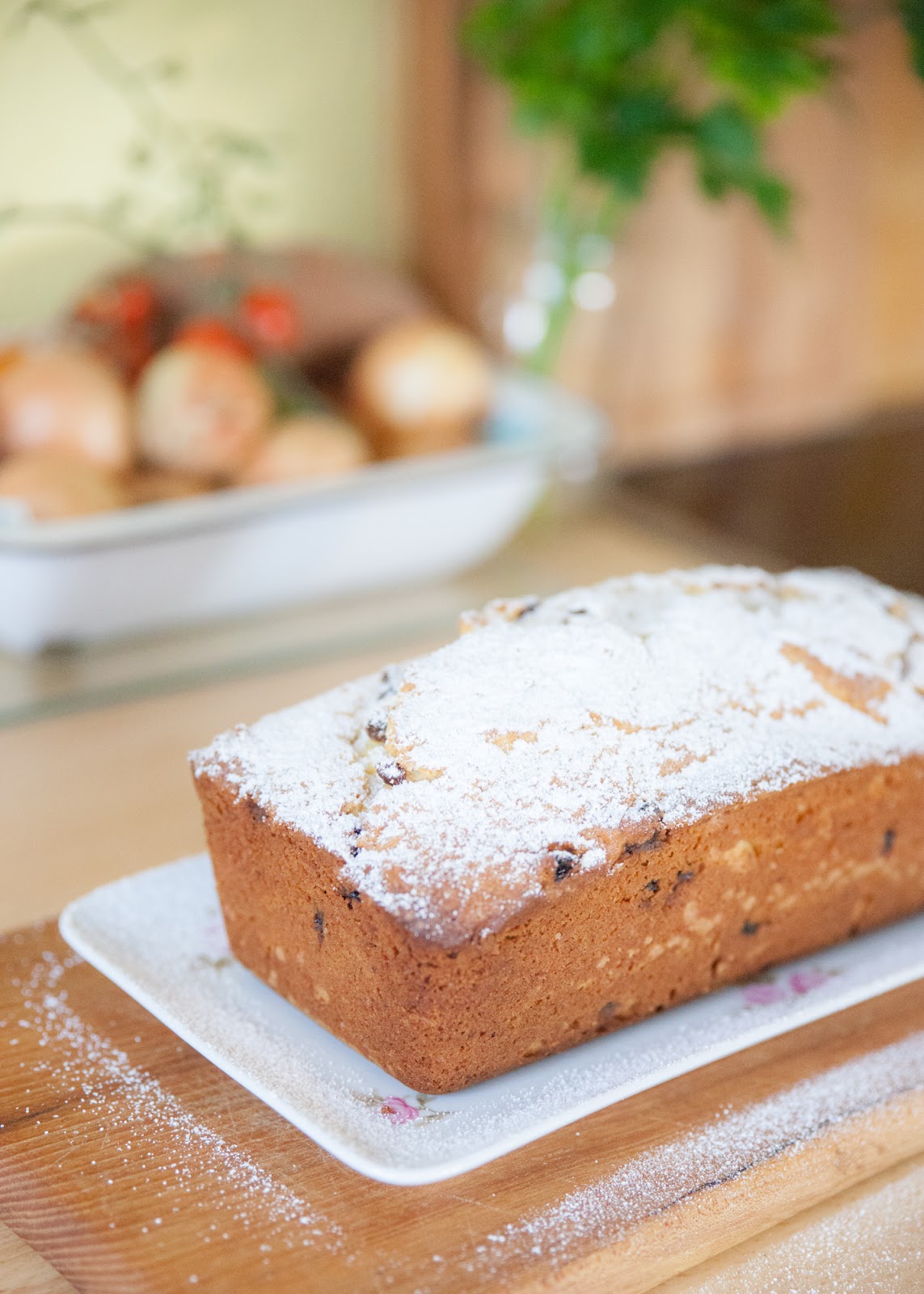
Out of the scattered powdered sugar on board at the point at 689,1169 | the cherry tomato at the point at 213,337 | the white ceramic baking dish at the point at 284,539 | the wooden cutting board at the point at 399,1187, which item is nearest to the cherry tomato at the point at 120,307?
the cherry tomato at the point at 213,337

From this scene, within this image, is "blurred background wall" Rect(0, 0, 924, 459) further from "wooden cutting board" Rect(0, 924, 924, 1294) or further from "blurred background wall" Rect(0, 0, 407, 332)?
"wooden cutting board" Rect(0, 924, 924, 1294)

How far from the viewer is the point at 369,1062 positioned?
0.63 metres

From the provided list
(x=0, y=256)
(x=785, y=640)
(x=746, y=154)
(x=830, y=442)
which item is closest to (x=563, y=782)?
(x=785, y=640)

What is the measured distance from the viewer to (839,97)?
158 centimetres

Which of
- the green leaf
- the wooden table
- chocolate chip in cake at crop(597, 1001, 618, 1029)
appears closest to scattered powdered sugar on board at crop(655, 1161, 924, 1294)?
the wooden table

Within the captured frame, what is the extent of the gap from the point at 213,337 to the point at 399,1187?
0.80 meters

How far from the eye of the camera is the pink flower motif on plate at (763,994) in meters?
0.68

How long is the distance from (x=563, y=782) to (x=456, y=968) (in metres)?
0.10

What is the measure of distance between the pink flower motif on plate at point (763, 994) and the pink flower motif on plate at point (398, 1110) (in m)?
0.18

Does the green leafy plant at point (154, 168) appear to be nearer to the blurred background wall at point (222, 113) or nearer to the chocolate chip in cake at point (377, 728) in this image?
the blurred background wall at point (222, 113)

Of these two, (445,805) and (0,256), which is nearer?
(445,805)

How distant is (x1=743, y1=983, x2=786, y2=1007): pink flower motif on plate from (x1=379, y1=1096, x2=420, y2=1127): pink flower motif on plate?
0.58 feet

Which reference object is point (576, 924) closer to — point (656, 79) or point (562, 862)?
point (562, 862)

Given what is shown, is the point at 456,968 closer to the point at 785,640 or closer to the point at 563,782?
the point at 563,782
